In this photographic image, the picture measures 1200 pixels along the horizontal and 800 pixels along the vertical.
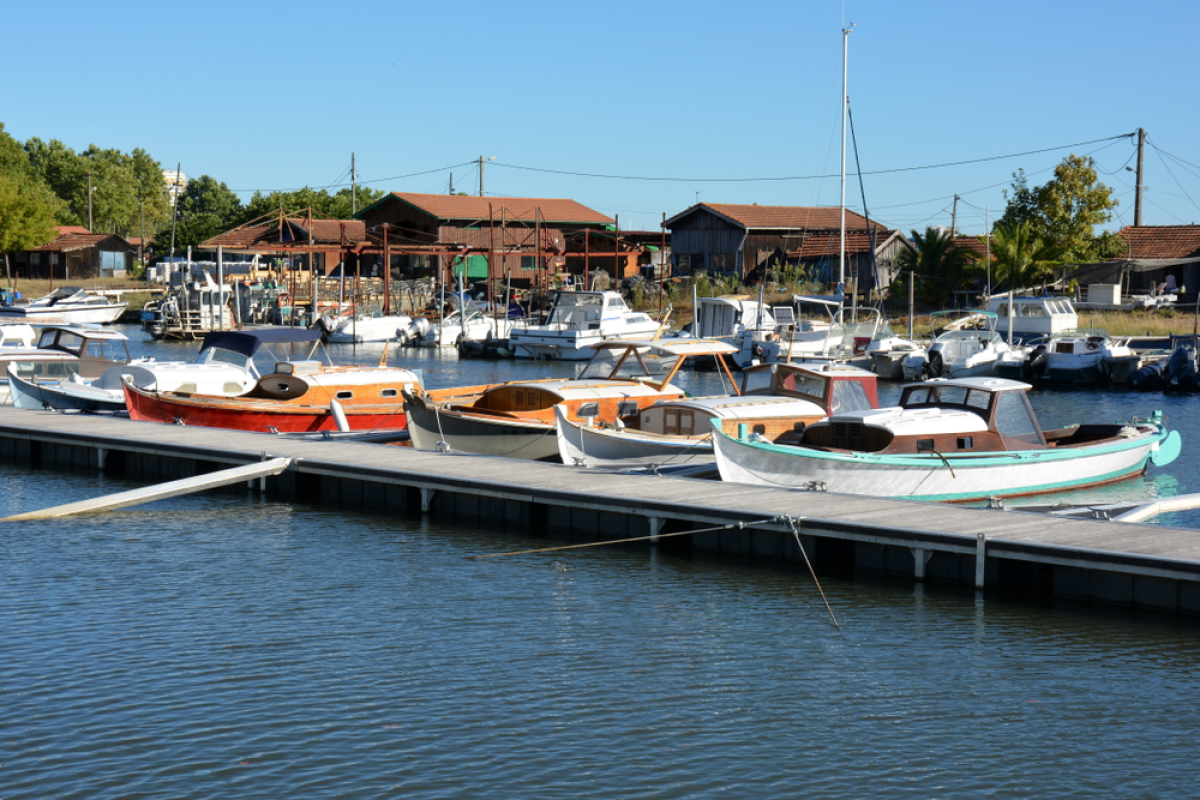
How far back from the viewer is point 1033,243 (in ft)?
212

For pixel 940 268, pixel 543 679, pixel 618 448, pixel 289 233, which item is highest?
pixel 289 233

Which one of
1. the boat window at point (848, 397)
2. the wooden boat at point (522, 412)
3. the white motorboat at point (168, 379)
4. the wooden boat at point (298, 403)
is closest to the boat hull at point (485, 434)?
the wooden boat at point (522, 412)

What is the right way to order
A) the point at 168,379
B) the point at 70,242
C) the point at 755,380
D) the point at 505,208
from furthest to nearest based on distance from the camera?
the point at 70,242 → the point at 505,208 → the point at 168,379 → the point at 755,380

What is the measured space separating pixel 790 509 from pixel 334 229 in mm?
80973

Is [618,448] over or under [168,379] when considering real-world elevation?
under

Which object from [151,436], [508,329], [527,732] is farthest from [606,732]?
[508,329]

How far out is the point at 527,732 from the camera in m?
11.7

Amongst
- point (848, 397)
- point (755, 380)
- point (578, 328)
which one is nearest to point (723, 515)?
point (848, 397)

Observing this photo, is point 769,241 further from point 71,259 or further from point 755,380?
point 71,259

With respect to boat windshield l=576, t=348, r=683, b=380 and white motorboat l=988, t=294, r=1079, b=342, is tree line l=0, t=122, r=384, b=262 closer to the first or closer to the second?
white motorboat l=988, t=294, r=1079, b=342

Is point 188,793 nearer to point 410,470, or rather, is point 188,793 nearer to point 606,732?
point 606,732

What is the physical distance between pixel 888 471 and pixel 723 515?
12.2 feet

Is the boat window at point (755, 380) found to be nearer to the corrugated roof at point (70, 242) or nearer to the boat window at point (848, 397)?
the boat window at point (848, 397)

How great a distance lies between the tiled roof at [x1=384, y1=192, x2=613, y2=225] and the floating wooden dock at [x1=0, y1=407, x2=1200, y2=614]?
63.0 meters
